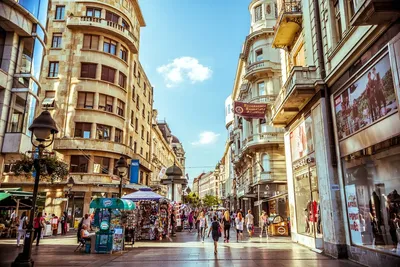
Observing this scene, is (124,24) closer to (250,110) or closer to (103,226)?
(250,110)

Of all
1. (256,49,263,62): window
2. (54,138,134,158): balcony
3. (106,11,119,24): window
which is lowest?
(54,138,134,158): balcony

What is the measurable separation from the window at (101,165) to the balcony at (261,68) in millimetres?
17473

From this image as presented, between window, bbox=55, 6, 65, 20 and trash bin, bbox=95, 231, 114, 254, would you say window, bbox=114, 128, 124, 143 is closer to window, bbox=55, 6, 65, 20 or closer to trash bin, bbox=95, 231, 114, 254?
window, bbox=55, 6, 65, 20

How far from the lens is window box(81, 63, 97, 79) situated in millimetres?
32250

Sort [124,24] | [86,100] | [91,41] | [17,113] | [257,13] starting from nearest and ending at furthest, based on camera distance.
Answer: [17,113], [86,100], [91,41], [257,13], [124,24]

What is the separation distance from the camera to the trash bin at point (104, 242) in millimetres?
13594

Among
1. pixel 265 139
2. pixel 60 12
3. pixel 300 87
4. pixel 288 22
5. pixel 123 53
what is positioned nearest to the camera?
pixel 300 87

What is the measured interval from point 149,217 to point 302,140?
10840 mm

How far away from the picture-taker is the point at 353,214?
1070cm

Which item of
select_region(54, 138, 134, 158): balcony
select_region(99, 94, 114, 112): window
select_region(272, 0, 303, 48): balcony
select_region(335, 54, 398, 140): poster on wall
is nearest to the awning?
select_region(335, 54, 398, 140): poster on wall

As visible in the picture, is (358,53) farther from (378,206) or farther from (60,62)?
(60,62)

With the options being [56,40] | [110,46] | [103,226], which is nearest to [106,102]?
[110,46]

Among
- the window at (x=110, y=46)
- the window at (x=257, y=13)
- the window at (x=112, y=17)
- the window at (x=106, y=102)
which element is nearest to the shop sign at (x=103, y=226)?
the window at (x=106, y=102)

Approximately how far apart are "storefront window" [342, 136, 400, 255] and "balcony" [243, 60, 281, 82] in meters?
21.8
